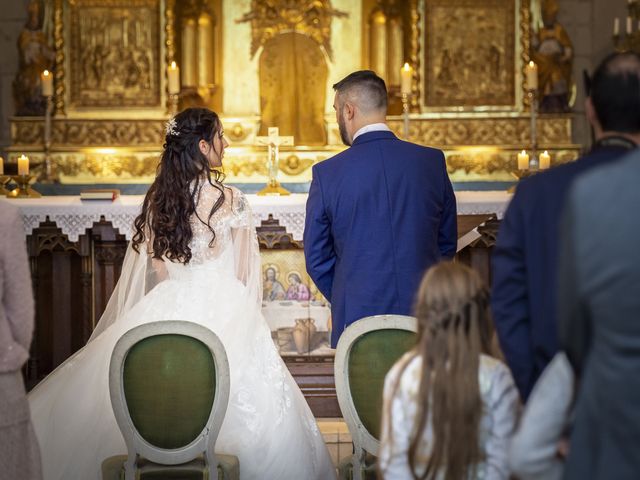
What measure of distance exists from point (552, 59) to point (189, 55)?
12.5ft

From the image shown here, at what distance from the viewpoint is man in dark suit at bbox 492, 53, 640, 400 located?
2.67 metres

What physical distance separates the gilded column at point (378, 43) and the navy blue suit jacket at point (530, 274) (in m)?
8.15

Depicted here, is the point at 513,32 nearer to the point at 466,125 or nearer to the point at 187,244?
the point at 466,125

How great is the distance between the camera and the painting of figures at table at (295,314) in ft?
21.9

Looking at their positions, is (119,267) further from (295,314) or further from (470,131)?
(470,131)

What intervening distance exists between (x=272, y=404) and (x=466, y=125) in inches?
260

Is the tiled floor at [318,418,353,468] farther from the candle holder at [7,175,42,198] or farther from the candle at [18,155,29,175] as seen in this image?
the candle at [18,155,29,175]

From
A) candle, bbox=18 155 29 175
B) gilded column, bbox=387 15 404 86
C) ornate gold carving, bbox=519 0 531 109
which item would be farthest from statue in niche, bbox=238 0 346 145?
candle, bbox=18 155 29 175

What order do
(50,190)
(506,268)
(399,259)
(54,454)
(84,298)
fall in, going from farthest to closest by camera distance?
(50,190) < (84,298) < (54,454) < (399,259) < (506,268)

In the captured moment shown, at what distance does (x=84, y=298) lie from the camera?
22.1ft

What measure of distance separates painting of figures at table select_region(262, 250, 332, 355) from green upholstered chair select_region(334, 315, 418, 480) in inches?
120

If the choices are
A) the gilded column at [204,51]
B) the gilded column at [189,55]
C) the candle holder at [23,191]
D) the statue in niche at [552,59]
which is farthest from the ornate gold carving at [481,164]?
the candle holder at [23,191]

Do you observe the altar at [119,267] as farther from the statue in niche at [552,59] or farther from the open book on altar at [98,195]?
the statue in niche at [552,59]

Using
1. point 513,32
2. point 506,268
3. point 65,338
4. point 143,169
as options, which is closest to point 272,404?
point 506,268
